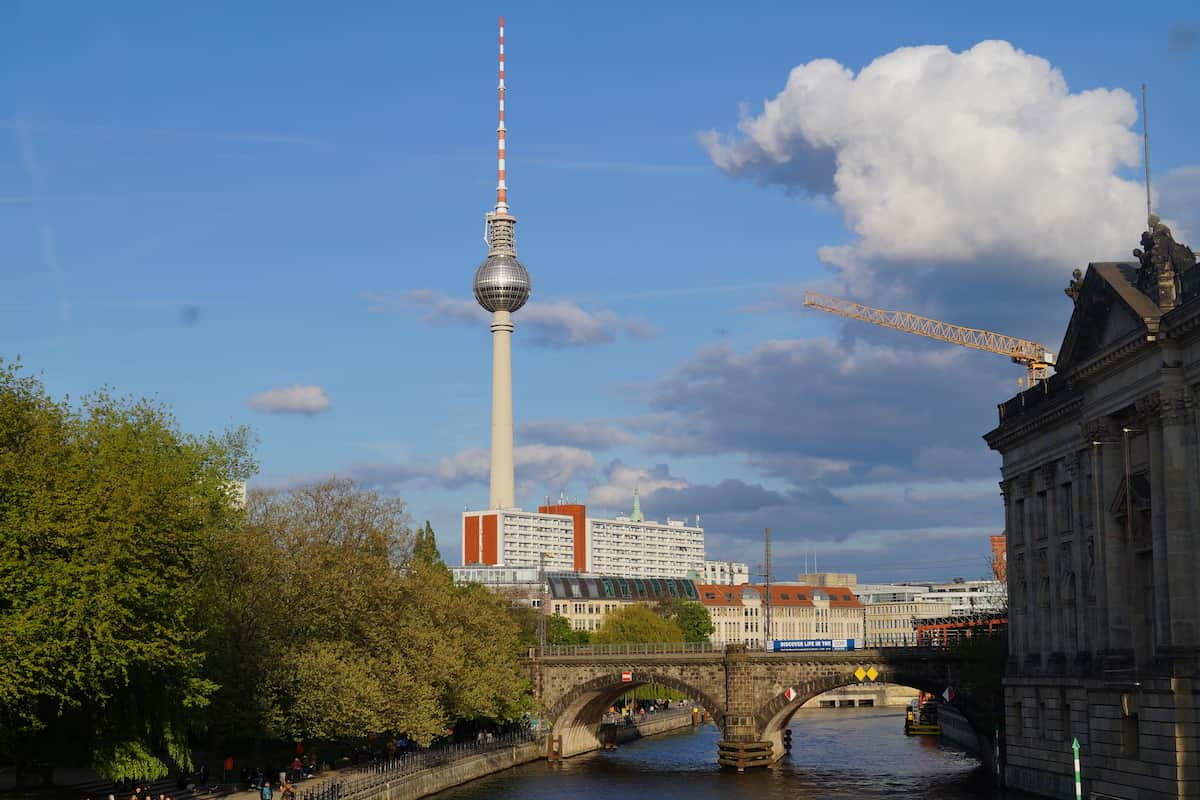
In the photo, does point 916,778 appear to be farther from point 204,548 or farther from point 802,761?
point 204,548

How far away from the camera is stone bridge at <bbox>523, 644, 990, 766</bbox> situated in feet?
372

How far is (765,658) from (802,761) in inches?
481

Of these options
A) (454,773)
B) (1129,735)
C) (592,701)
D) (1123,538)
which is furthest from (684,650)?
(1129,735)

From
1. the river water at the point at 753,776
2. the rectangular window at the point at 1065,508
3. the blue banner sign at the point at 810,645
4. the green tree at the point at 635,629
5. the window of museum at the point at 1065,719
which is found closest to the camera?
the window of museum at the point at 1065,719

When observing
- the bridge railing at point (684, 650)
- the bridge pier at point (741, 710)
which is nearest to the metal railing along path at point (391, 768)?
the bridge railing at point (684, 650)

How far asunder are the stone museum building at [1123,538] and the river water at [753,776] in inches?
486

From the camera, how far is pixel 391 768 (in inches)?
3629

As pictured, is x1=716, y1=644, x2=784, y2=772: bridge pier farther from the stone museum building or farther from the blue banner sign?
the stone museum building

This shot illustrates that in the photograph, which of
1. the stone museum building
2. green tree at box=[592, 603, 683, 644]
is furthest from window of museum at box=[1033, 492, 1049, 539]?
green tree at box=[592, 603, 683, 644]

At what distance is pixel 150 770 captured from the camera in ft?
218

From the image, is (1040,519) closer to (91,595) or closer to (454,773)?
(454,773)

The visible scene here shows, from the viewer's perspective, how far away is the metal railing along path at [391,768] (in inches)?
3077

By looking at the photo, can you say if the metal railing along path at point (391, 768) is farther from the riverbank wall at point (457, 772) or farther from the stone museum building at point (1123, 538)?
the stone museum building at point (1123, 538)

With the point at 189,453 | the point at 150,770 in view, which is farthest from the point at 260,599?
the point at 150,770
